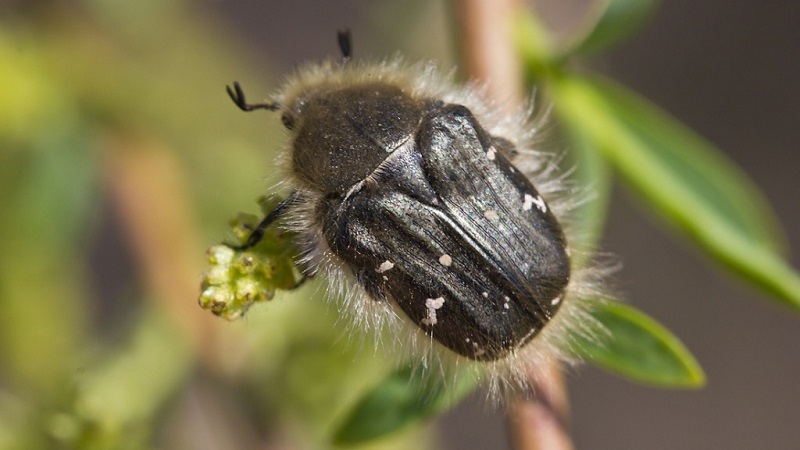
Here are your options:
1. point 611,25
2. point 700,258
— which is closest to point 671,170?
point 611,25

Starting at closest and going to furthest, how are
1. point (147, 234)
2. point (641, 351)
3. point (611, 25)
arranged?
1. point (641, 351)
2. point (611, 25)
3. point (147, 234)

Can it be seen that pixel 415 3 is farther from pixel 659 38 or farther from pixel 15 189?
pixel 659 38

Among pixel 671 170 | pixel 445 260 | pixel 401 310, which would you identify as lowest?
pixel 401 310

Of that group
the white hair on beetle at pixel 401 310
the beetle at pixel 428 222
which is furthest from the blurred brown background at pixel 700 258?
the beetle at pixel 428 222

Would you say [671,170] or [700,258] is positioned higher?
[700,258]

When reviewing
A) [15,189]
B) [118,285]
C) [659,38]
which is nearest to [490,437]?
[118,285]

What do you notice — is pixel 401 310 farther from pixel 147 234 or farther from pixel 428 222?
pixel 147 234
